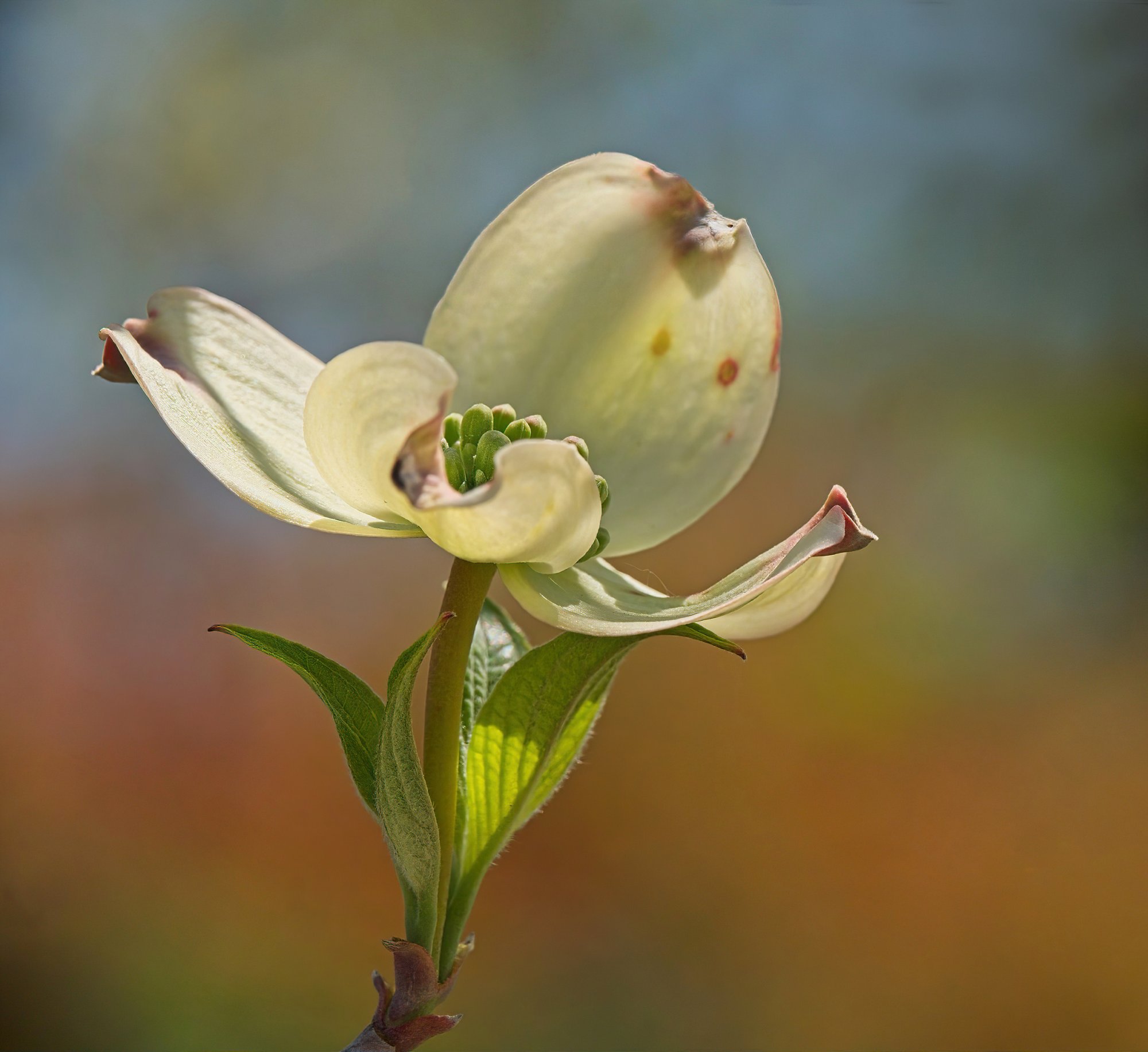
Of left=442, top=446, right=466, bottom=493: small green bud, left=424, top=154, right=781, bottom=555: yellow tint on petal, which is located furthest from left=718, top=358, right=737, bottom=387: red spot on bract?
left=442, top=446, right=466, bottom=493: small green bud

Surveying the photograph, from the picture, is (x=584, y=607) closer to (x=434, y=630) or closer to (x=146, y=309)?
(x=434, y=630)

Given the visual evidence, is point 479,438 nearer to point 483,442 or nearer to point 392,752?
point 483,442

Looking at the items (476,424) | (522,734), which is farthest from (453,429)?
(522,734)

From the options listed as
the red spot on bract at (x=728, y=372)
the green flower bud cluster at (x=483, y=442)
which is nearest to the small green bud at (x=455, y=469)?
the green flower bud cluster at (x=483, y=442)

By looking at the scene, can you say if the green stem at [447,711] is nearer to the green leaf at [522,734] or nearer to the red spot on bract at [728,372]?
the green leaf at [522,734]

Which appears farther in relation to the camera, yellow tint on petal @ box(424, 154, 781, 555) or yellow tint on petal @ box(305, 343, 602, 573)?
yellow tint on petal @ box(424, 154, 781, 555)

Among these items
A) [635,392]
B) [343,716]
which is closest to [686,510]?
[635,392]

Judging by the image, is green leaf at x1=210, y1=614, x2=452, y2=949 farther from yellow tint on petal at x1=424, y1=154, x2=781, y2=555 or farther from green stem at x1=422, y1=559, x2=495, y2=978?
yellow tint on petal at x1=424, y1=154, x2=781, y2=555
